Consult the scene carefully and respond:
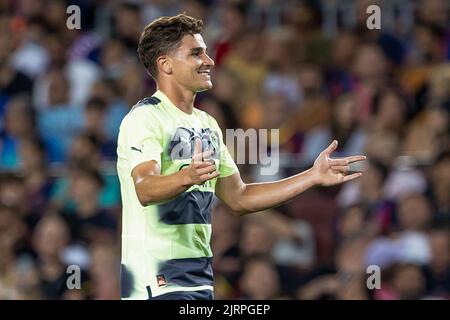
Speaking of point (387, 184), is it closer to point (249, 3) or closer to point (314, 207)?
point (314, 207)

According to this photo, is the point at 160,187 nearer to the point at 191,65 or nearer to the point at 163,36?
the point at 191,65

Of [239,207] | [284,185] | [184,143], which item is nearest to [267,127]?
[239,207]

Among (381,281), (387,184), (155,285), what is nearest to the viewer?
(155,285)

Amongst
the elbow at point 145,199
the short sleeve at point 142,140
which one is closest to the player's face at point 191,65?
the short sleeve at point 142,140

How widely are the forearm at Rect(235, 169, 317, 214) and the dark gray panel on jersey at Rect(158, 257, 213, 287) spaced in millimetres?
431

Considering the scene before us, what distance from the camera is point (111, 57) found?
32.5ft

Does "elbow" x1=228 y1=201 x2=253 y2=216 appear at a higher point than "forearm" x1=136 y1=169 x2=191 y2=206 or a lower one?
lower

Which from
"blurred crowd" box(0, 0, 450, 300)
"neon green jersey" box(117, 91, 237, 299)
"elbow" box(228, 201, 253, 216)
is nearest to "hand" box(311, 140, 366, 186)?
"elbow" box(228, 201, 253, 216)

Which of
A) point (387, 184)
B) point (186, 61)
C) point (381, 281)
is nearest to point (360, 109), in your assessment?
point (387, 184)

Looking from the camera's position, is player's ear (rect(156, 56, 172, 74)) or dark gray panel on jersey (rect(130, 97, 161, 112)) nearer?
dark gray panel on jersey (rect(130, 97, 161, 112))

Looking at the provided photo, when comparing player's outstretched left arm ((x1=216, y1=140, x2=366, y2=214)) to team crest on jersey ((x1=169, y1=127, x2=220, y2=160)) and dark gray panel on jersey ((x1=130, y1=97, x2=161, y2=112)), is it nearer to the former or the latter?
team crest on jersey ((x1=169, y1=127, x2=220, y2=160))

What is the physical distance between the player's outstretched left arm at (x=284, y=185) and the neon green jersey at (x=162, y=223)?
13.1 inches

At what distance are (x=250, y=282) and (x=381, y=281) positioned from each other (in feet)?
2.72

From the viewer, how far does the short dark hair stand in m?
5.31
